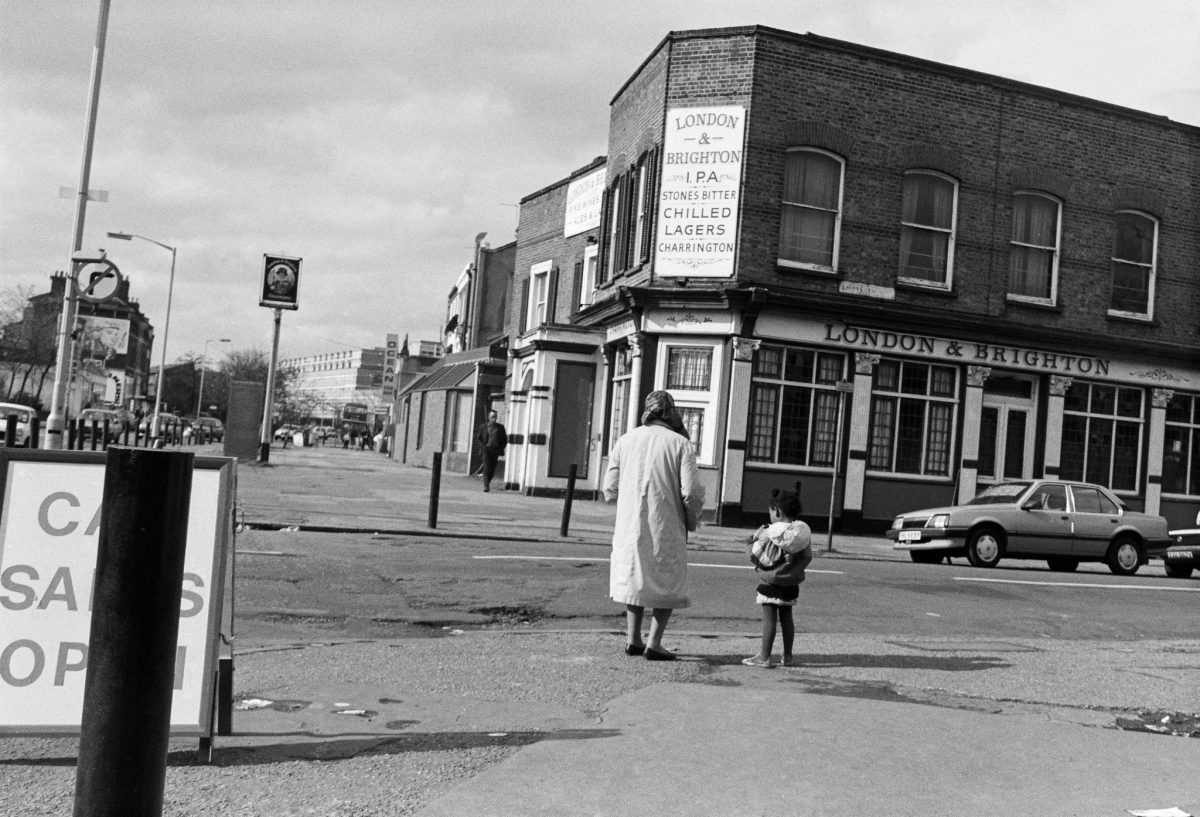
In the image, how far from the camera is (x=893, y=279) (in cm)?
2348

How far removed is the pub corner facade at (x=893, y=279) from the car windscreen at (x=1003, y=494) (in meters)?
3.47

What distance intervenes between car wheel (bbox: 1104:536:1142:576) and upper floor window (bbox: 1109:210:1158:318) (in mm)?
8725

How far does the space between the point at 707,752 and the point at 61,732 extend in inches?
103

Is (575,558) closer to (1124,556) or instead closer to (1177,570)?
(1124,556)

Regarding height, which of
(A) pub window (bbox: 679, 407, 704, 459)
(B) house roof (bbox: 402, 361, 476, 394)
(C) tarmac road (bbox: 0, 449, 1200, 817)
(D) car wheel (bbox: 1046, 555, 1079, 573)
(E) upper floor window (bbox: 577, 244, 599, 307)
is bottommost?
(C) tarmac road (bbox: 0, 449, 1200, 817)

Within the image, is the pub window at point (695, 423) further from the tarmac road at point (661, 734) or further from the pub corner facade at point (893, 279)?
the tarmac road at point (661, 734)

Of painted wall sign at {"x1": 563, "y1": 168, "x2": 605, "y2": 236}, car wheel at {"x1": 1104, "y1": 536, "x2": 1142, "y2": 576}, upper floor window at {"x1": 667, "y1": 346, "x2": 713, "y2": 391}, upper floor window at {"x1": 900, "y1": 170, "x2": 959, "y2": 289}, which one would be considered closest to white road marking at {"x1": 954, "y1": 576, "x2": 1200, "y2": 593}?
car wheel at {"x1": 1104, "y1": 536, "x2": 1142, "y2": 576}

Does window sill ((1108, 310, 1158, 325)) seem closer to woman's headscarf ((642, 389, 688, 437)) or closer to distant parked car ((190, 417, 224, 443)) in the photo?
woman's headscarf ((642, 389, 688, 437))

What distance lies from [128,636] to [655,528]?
4.62 metres

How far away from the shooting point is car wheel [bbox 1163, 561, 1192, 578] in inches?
736

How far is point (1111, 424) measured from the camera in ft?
83.9

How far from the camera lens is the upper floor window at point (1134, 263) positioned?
25.6 metres

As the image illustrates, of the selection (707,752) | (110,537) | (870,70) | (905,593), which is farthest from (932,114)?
(110,537)

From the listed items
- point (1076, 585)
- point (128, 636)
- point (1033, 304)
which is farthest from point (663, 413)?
point (1033, 304)
